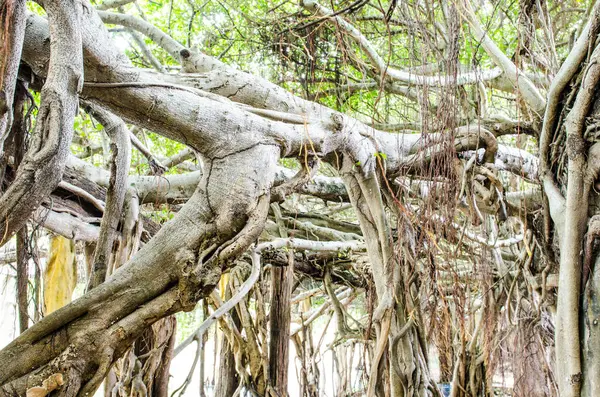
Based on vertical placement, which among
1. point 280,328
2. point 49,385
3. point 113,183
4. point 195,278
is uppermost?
point 113,183

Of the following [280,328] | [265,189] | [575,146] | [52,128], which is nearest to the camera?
[52,128]

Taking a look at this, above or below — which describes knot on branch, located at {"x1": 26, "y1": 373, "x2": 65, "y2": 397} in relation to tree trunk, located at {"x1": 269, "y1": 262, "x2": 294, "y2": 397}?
below

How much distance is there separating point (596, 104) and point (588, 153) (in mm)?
154

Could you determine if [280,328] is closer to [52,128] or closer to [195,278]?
[195,278]

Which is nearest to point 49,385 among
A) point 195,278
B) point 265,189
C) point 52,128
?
point 195,278

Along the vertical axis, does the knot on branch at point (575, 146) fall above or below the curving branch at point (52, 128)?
above

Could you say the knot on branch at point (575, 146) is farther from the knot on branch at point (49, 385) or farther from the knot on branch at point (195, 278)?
the knot on branch at point (49, 385)

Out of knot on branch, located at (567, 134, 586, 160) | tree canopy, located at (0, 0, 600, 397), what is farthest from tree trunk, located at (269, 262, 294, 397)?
knot on branch, located at (567, 134, 586, 160)

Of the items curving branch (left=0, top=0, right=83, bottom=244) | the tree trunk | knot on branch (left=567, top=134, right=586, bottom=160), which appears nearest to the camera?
curving branch (left=0, top=0, right=83, bottom=244)

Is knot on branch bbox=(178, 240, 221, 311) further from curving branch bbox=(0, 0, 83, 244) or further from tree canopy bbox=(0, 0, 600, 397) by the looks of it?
curving branch bbox=(0, 0, 83, 244)

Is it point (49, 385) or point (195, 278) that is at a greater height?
point (195, 278)

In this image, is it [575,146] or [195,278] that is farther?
[575,146]

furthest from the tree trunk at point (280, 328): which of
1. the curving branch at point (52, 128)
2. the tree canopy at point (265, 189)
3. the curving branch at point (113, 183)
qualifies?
the curving branch at point (52, 128)

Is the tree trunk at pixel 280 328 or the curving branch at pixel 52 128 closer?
the curving branch at pixel 52 128
